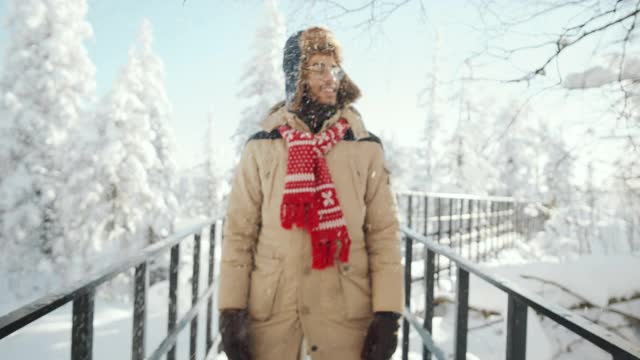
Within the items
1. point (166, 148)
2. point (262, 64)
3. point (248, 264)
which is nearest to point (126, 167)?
point (166, 148)

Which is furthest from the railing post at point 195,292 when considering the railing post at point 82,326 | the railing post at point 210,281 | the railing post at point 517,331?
the railing post at point 517,331

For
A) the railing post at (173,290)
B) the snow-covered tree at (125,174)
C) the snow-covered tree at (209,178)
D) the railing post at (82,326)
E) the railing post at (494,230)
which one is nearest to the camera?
the railing post at (82,326)

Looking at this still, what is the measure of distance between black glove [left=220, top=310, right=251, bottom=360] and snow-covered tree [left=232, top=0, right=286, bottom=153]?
49.4 ft

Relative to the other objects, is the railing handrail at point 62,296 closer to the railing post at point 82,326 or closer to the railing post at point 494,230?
the railing post at point 82,326

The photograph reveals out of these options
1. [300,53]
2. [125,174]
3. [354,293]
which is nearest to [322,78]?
[300,53]

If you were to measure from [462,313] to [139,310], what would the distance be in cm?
166

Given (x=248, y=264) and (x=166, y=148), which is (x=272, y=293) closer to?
(x=248, y=264)

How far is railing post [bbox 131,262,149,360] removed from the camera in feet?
7.06

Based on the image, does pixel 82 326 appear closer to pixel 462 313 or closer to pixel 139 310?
pixel 139 310

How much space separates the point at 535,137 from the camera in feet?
128

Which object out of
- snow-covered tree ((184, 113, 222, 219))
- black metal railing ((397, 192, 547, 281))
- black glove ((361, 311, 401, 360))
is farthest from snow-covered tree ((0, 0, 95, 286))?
snow-covered tree ((184, 113, 222, 219))

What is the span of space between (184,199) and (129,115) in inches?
2462

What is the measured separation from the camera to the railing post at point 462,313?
218 cm

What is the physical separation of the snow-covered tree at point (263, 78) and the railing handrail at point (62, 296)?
14.9 m
